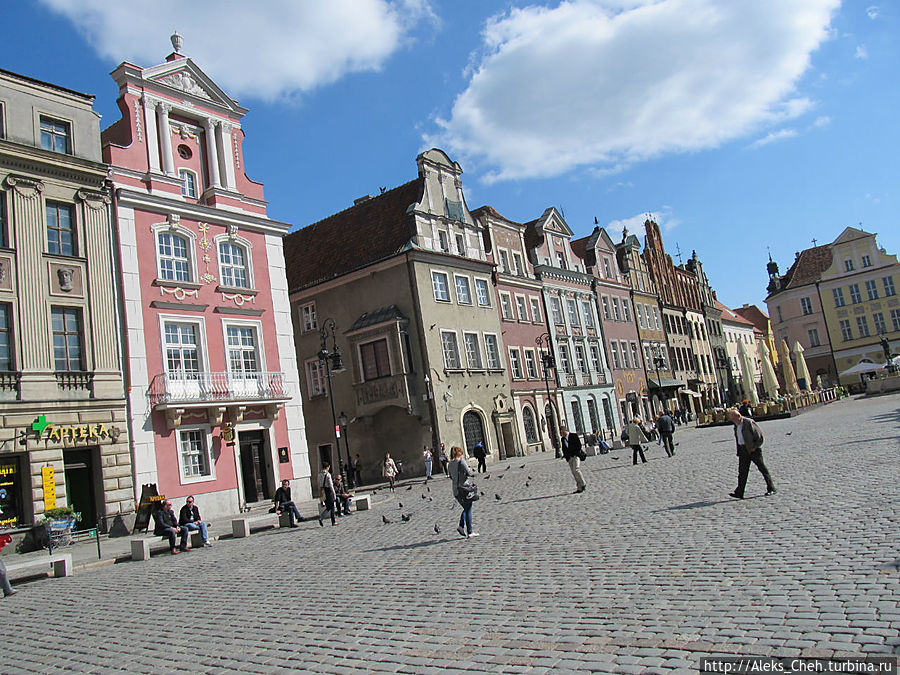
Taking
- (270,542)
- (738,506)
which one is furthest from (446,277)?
(738,506)

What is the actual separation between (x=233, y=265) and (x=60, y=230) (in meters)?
6.77

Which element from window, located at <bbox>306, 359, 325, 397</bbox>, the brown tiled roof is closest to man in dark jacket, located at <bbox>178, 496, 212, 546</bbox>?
the brown tiled roof

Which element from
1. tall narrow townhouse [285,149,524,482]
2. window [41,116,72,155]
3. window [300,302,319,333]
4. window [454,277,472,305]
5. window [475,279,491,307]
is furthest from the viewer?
window [475,279,491,307]

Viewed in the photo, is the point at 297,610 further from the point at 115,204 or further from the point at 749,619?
the point at 115,204

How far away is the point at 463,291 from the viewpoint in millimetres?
41500

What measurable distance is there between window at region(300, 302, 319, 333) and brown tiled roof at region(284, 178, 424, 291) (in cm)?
123

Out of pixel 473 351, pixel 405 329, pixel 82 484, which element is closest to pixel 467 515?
pixel 82 484

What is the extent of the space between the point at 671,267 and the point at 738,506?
209ft

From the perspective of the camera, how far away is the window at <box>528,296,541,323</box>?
4766 cm

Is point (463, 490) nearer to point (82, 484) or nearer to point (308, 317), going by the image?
point (82, 484)

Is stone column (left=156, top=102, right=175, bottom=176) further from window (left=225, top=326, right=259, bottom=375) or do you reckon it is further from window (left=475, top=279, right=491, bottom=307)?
window (left=475, top=279, right=491, bottom=307)

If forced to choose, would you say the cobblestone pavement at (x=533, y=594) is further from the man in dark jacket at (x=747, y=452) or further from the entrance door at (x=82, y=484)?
the entrance door at (x=82, y=484)

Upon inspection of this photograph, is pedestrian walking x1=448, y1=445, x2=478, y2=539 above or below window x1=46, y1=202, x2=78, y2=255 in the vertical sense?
below

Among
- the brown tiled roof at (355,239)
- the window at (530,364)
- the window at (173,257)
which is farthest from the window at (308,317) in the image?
the window at (173,257)
